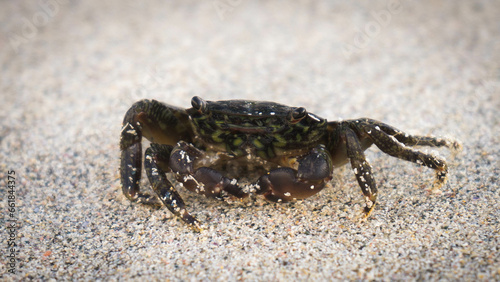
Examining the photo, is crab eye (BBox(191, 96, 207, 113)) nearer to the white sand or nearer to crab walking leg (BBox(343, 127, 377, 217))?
the white sand

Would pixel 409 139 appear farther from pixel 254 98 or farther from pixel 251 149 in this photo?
pixel 254 98

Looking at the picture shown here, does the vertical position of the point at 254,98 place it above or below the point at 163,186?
above

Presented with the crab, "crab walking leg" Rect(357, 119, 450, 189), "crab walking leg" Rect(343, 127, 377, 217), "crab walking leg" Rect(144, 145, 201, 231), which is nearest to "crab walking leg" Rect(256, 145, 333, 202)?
the crab

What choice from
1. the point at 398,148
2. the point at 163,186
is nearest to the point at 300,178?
the point at 398,148

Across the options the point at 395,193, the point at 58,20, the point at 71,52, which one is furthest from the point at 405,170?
the point at 58,20

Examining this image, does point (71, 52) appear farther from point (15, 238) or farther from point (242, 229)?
point (242, 229)

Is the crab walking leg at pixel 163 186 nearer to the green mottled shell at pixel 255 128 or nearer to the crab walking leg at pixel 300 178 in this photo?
the green mottled shell at pixel 255 128

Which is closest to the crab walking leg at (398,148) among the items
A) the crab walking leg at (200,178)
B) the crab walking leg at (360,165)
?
the crab walking leg at (360,165)
